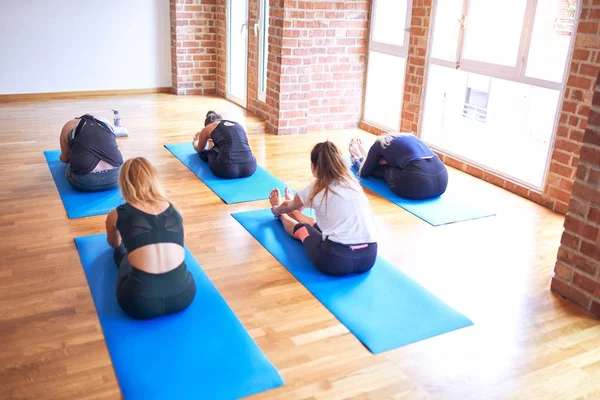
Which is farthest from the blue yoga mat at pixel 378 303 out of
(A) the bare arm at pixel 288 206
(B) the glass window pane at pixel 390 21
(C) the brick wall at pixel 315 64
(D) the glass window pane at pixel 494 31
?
(B) the glass window pane at pixel 390 21

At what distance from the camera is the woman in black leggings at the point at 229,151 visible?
4648 millimetres

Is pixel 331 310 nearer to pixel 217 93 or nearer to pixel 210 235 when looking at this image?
pixel 210 235

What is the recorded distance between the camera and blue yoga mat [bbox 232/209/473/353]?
2.72 metres

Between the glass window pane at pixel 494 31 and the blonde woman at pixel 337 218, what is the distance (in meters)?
2.39

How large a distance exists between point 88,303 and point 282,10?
3.91 meters

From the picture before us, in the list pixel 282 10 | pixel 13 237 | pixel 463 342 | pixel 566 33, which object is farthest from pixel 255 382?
pixel 282 10

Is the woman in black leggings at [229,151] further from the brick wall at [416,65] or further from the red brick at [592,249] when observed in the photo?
the red brick at [592,249]

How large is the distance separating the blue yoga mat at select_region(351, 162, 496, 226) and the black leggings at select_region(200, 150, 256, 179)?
958mm

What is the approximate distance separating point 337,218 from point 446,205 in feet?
5.40

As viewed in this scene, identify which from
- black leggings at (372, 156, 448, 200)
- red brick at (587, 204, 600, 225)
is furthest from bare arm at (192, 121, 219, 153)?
red brick at (587, 204, 600, 225)

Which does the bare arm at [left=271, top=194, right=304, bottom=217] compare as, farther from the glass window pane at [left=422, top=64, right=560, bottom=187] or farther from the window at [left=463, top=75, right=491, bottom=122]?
the window at [left=463, top=75, right=491, bottom=122]

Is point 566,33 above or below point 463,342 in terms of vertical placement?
above

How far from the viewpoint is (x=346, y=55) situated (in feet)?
20.6

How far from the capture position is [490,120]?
218 inches
